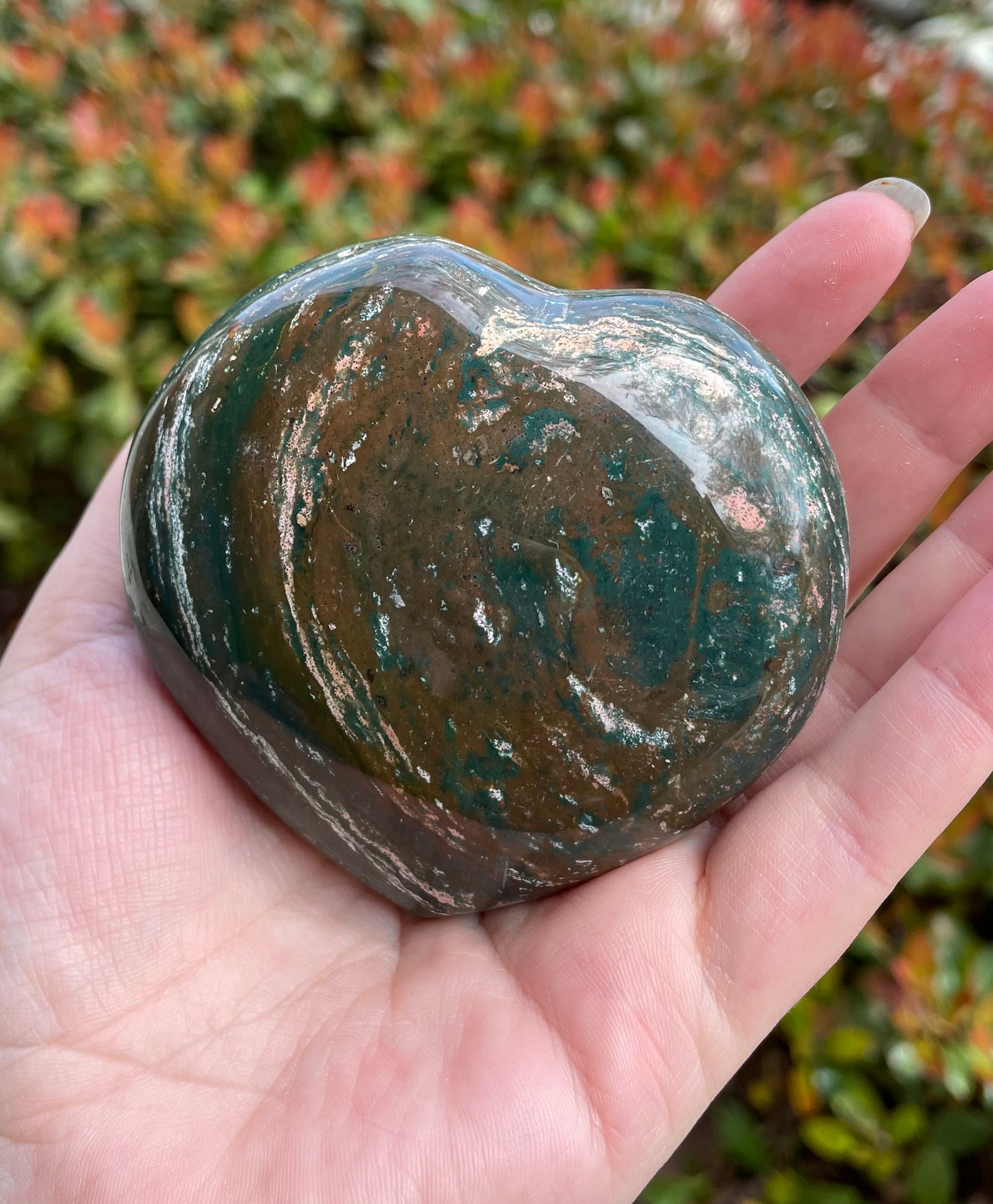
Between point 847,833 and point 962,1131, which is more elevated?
point 847,833

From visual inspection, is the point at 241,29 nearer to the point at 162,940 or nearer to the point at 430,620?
the point at 430,620

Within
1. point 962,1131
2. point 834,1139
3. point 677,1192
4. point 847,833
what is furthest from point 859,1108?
point 847,833

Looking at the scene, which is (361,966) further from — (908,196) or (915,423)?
(908,196)

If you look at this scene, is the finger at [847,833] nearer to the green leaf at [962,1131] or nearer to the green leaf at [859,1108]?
the green leaf at [859,1108]

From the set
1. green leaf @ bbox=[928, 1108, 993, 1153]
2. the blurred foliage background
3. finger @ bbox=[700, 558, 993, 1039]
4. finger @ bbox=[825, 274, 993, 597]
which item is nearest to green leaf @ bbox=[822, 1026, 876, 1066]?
the blurred foliage background

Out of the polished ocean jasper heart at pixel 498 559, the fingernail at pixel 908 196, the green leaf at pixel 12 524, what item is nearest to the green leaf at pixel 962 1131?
the polished ocean jasper heart at pixel 498 559
